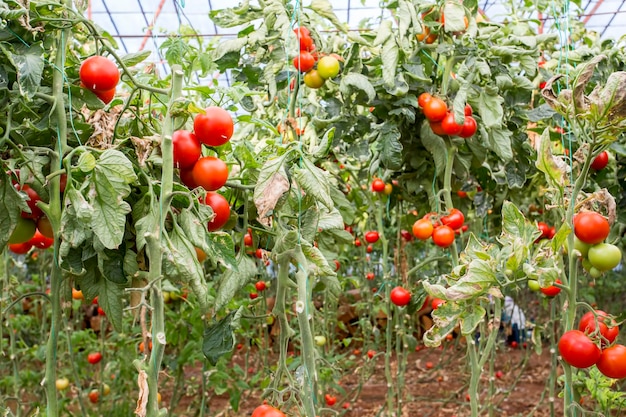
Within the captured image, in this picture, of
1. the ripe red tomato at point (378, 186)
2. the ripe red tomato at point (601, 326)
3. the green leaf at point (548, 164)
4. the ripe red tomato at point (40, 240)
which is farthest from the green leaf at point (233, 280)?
the ripe red tomato at point (378, 186)

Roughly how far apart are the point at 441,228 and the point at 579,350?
1.95 ft

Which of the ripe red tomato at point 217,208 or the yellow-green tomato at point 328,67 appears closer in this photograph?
the ripe red tomato at point 217,208

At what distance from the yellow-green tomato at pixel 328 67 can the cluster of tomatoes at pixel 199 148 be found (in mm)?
799

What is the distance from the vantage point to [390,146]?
1672 millimetres

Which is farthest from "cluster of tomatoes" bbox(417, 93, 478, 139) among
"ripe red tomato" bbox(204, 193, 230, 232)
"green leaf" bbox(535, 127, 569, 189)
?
"ripe red tomato" bbox(204, 193, 230, 232)

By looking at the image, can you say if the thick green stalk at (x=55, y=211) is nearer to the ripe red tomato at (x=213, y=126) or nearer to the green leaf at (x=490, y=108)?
the ripe red tomato at (x=213, y=126)

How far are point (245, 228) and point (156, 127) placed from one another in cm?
25

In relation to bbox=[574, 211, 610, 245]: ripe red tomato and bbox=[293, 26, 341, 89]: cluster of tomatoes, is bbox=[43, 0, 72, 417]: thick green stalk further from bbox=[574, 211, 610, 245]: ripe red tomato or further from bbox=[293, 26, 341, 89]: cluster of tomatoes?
bbox=[574, 211, 610, 245]: ripe red tomato

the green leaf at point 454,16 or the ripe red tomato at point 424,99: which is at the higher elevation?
the green leaf at point 454,16

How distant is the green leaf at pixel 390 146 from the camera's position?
1.67 m

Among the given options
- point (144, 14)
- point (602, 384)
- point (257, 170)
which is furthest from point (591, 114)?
point (144, 14)

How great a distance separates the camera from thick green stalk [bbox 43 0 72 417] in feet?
2.85

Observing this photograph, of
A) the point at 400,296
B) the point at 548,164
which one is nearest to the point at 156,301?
the point at 548,164

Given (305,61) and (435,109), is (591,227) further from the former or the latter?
(305,61)
